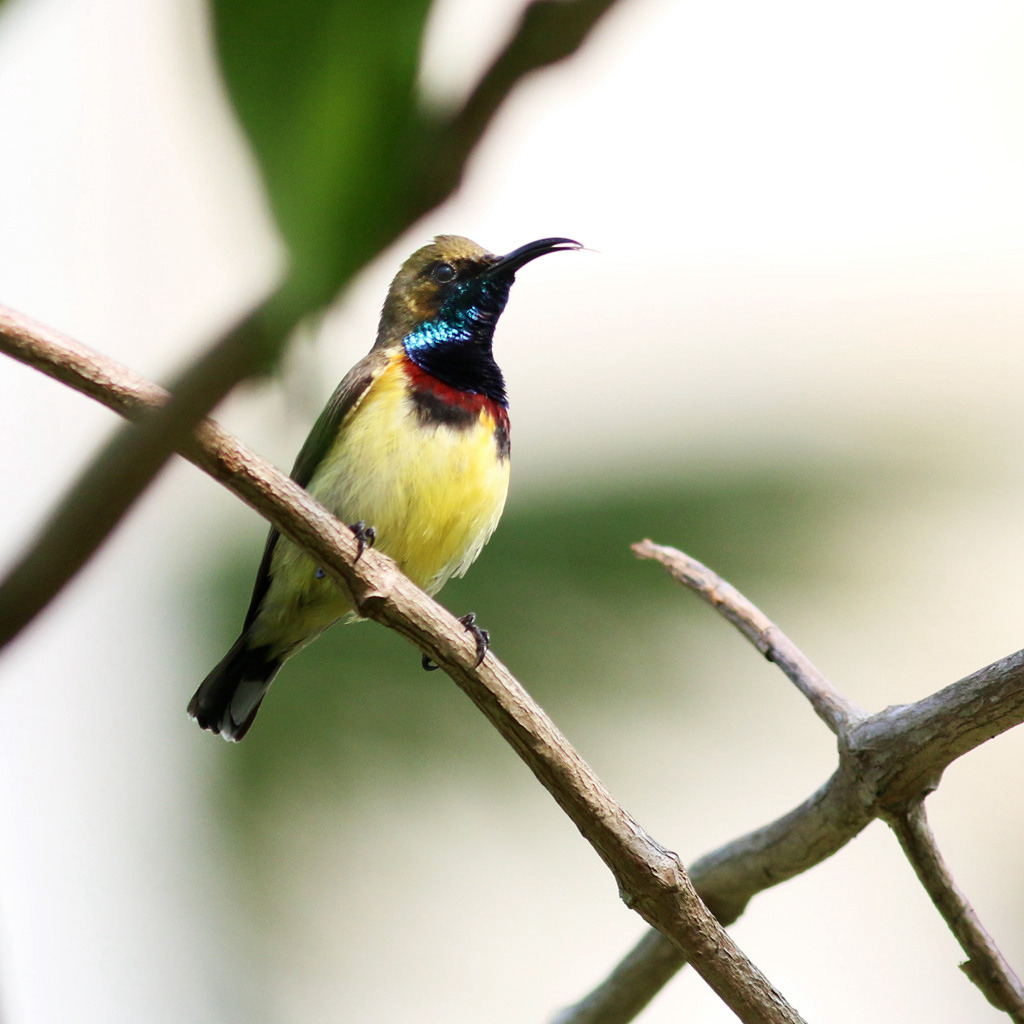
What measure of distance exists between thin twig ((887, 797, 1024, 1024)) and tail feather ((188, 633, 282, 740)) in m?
2.21

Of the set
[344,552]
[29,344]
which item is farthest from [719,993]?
[29,344]

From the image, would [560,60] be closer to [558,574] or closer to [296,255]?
[296,255]

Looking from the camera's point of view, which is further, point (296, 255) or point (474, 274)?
point (474, 274)

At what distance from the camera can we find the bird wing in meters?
3.92

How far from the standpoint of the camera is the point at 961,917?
2691 mm

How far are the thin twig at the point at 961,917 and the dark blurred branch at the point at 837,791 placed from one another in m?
0.06

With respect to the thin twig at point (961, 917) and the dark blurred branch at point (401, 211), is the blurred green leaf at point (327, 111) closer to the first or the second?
the dark blurred branch at point (401, 211)

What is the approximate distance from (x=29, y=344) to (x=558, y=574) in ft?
13.2

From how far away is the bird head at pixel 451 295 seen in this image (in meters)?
4.11

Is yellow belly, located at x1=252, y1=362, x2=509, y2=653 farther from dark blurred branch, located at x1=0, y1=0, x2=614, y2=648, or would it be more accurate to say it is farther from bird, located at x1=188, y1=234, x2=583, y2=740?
dark blurred branch, located at x1=0, y1=0, x2=614, y2=648

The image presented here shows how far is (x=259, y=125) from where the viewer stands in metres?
0.40

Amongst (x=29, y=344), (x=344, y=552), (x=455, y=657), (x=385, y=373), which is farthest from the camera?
(x=385, y=373)

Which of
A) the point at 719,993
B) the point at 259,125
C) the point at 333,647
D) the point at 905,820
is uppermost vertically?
the point at 259,125

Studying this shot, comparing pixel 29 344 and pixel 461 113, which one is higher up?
pixel 461 113
